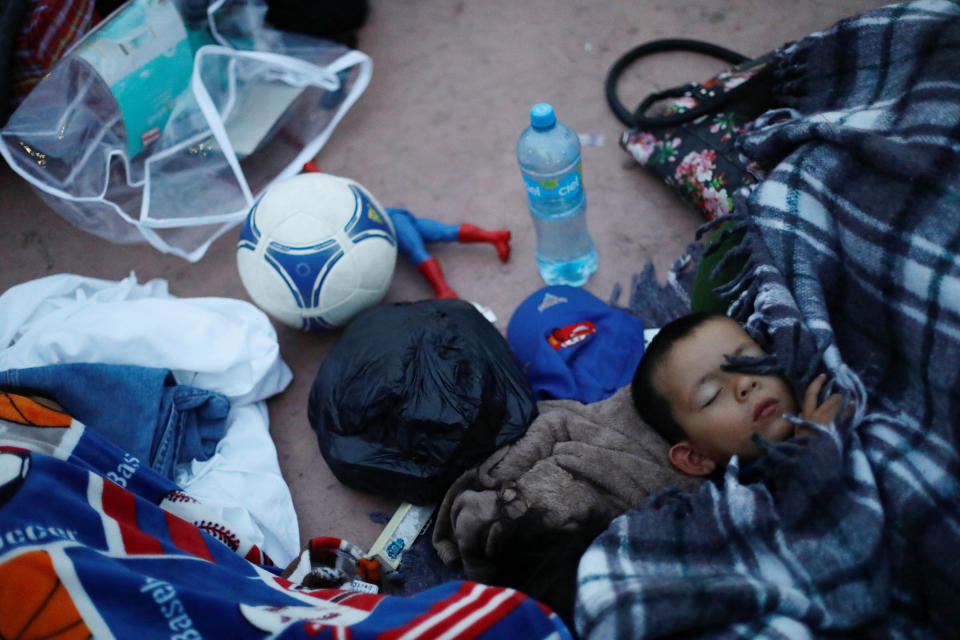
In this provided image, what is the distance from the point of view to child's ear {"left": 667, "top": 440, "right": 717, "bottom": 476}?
46.8 inches

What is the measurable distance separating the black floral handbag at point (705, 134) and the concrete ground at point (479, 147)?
102 millimetres

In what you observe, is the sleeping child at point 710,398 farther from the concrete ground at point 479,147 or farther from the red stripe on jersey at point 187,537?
the red stripe on jersey at point 187,537

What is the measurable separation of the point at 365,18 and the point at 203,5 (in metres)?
0.59

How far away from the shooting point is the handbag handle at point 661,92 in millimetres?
1680

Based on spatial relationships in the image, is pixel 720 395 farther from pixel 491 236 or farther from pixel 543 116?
pixel 491 236

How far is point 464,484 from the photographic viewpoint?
1.27 meters

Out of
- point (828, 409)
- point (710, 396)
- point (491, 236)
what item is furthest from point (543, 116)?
point (828, 409)

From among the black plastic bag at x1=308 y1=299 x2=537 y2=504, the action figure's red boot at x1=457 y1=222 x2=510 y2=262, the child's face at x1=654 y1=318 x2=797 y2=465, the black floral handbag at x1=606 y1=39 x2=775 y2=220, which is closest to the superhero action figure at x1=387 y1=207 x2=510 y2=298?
the action figure's red boot at x1=457 y1=222 x2=510 y2=262

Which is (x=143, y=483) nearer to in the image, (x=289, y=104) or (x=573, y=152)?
(x=573, y=152)

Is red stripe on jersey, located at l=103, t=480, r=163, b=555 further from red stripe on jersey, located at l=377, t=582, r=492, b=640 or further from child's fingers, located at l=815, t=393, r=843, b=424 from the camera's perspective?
child's fingers, located at l=815, t=393, r=843, b=424

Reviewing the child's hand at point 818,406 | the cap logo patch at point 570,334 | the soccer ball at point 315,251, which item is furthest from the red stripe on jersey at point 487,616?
the soccer ball at point 315,251

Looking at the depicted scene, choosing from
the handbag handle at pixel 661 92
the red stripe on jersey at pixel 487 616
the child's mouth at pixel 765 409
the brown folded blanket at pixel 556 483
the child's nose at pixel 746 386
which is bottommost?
the brown folded blanket at pixel 556 483

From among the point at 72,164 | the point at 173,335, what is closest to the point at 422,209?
the point at 173,335

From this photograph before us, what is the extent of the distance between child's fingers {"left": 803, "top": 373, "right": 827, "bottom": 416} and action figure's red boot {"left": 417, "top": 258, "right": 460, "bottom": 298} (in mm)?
821
